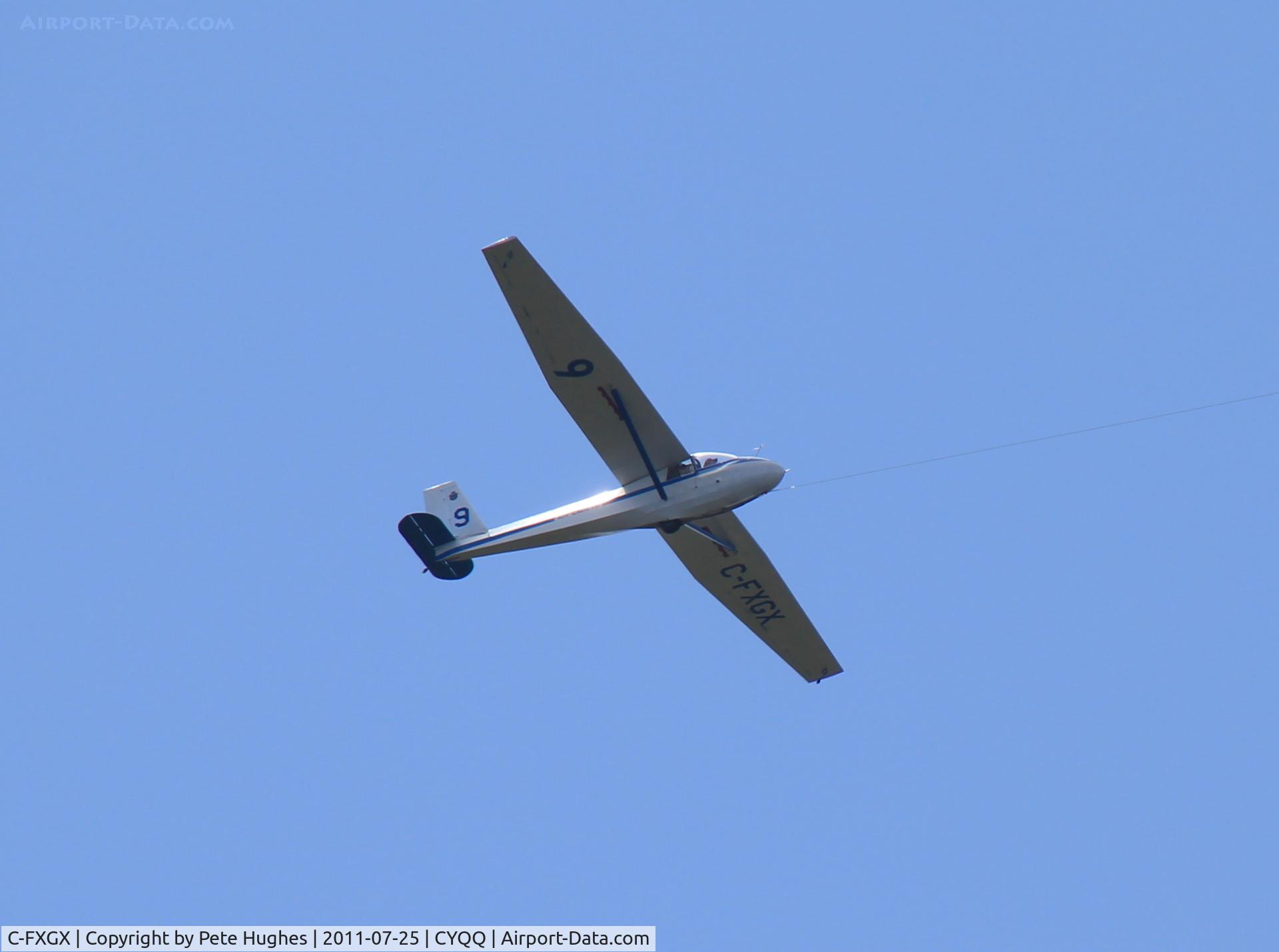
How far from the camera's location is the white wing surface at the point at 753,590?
94.6 feet

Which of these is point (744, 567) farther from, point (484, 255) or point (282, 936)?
point (282, 936)

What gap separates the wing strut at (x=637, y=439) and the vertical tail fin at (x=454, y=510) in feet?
13.8

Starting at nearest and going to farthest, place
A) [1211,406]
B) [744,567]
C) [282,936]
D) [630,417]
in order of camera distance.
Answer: [1211,406] < [282,936] < [630,417] < [744,567]

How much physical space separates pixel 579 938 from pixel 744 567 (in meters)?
8.17

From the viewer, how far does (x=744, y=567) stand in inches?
1153

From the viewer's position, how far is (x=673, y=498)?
26.2 meters

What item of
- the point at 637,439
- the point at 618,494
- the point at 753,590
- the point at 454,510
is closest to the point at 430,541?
the point at 454,510

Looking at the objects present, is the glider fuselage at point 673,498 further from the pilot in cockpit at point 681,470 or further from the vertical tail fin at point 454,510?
the vertical tail fin at point 454,510

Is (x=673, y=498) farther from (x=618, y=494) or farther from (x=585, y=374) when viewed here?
(x=585, y=374)

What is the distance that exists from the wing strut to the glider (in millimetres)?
17

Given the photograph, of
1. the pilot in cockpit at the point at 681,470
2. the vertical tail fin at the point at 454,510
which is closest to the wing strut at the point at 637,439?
the pilot in cockpit at the point at 681,470

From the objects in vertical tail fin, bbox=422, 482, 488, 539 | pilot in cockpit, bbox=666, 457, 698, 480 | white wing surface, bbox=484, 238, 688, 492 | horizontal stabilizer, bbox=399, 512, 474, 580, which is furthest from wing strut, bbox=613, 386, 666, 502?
horizontal stabilizer, bbox=399, 512, 474, 580

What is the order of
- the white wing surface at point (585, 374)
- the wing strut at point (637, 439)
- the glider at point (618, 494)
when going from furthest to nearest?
the wing strut at point (637, 439)
the glider at point (618, 494)
the white wing surface at point (585, 374)

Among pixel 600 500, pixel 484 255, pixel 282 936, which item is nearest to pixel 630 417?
pixel 600 500
